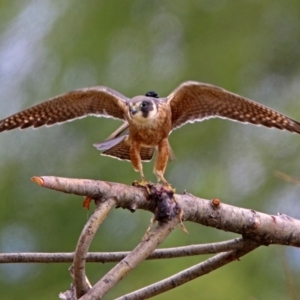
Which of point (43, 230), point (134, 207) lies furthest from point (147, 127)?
point (43, 230)

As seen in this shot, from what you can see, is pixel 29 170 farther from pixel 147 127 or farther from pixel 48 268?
pixel 147 127

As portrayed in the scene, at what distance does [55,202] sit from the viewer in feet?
16.3

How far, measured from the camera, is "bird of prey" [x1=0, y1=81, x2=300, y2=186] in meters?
2.77

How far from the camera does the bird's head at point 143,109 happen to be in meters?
2.76

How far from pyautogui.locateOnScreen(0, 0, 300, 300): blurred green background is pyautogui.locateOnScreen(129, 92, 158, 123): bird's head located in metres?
1.42

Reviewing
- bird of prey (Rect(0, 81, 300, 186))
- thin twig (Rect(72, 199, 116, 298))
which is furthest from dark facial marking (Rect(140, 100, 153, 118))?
thin twig (Rect(72, 199, 116, 298))

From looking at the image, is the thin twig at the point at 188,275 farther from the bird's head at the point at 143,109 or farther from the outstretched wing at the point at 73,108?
the outstretched wing at the point at 73,108

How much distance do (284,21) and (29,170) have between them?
8.75ft

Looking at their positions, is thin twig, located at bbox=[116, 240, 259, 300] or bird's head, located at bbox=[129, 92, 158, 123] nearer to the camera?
thin twig, located at bbox=[116, 240, 259, 300]

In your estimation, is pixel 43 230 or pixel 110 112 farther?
pixel 43 230

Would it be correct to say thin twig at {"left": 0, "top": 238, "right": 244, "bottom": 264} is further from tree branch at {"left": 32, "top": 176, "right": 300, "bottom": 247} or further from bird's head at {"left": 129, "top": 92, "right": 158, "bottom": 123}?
bird's head at {"left": 129, "top": 92, "right": 158, "bottom": 123}

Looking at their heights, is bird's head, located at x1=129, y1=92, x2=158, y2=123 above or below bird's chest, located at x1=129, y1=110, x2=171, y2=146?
above

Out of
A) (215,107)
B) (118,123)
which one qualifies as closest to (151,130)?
(215,107)

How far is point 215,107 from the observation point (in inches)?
117
